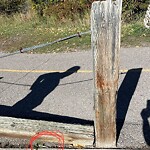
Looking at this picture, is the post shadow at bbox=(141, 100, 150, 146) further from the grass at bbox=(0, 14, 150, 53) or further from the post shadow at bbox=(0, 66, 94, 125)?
the grass at bbox=(0, 14, 150, 53)

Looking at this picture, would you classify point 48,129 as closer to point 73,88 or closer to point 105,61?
point 105,61

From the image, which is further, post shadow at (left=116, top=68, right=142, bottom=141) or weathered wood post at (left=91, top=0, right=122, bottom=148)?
post shadow at (left=116, top=68, right=142, bottom=141)

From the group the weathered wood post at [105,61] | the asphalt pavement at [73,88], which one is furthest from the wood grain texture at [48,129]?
the asphalt pavement at [73,88]

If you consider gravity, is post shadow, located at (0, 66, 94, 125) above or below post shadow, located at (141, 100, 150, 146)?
below

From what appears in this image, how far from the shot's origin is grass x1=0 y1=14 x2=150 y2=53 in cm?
894

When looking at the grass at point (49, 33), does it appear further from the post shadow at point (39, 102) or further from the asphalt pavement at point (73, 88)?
the post shadow at point (39, 102)

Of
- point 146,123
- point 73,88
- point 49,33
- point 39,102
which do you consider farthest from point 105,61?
point 49,33

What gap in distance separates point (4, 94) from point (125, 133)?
8.51ft

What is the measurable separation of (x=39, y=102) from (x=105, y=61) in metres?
2.42

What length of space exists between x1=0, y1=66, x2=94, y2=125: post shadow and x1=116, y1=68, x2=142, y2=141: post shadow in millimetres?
445

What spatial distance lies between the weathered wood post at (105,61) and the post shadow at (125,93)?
561 mm

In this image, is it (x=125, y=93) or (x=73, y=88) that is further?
(x=73, y=88)

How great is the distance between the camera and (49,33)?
35.5 ft

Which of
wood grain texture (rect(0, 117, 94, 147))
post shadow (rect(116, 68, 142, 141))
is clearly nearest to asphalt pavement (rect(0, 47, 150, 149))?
post shadow (rect(116, 68, 142, 141))
